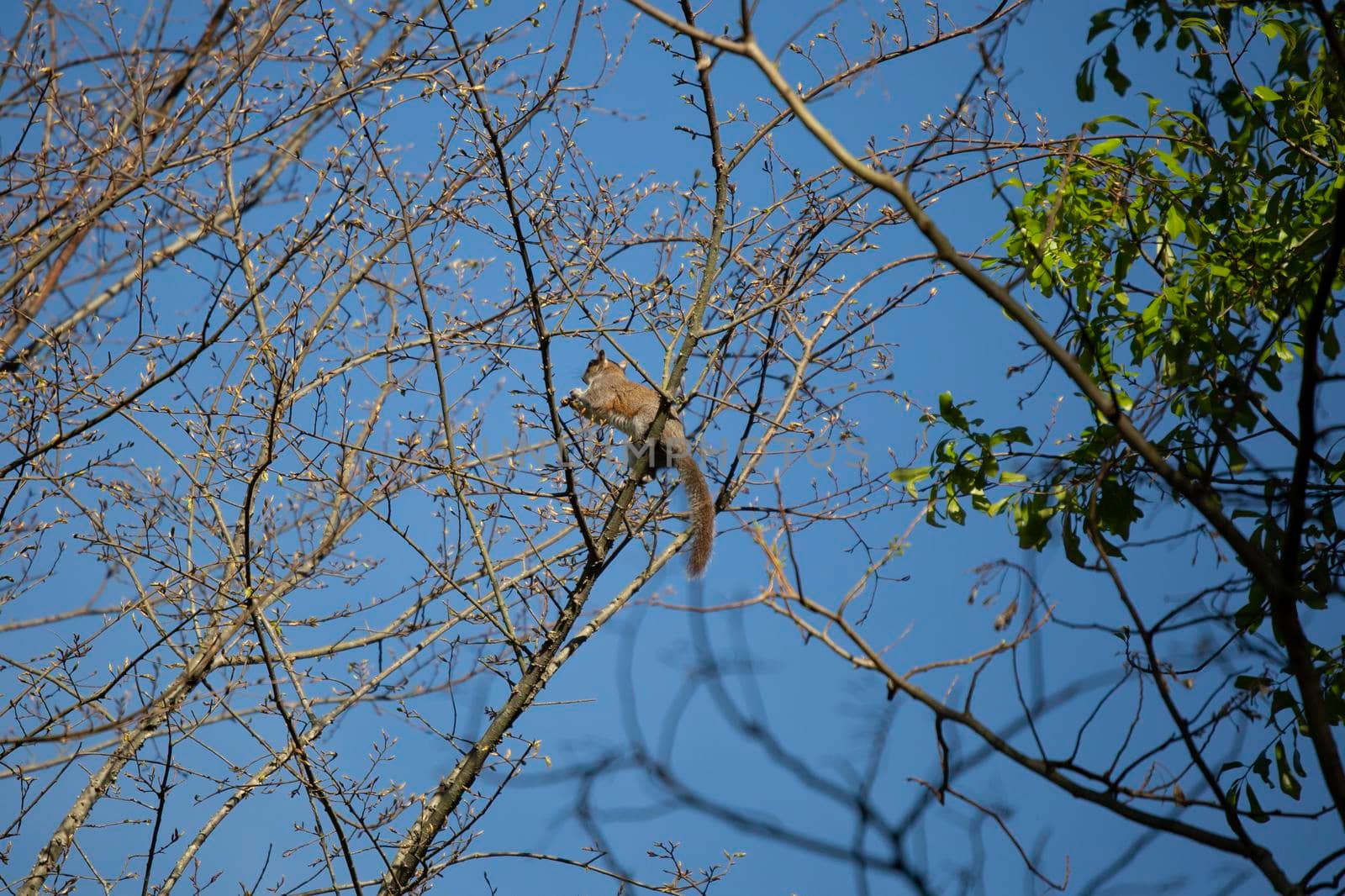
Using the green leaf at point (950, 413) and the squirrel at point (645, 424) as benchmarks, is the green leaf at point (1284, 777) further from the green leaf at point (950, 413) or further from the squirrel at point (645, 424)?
the squirrel at point (645, 424)

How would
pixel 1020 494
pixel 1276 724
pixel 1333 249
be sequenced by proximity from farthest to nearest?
pixel 1020 494, pixel 1276 724, pixel 1333 249

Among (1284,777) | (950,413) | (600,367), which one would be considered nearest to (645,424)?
(600,367)

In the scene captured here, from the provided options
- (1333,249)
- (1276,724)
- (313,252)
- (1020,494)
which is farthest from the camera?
(313,252)

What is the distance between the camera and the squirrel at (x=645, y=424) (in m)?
4.31

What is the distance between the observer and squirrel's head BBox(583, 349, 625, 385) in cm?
646

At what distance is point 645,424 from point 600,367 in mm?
914

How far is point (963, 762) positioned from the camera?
158 centimetres

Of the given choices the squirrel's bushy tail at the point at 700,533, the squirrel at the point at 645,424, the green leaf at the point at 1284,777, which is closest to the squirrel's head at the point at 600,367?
the squirrel at the point at 645,424

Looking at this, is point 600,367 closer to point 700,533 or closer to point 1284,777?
point 700,533

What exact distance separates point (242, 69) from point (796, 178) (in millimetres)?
1733

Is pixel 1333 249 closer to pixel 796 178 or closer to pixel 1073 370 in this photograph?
pixel 1073 370

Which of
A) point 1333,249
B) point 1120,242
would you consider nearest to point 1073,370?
point 1333,249

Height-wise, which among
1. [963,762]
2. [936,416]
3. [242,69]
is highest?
Result: [242,69]

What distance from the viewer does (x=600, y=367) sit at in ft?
21.5
